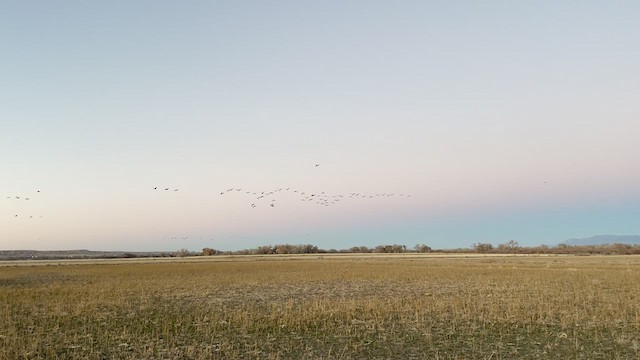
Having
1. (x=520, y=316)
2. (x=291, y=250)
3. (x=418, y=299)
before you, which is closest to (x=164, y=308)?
(x=418, y=299)

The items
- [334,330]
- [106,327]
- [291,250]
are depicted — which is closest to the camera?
[334,330]

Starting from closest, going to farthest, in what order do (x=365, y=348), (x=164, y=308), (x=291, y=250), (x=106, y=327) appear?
(x=365, y=348), (x=106, y=327), (x=164, y=308), (x=291, y=250)

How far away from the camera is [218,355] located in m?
14.9

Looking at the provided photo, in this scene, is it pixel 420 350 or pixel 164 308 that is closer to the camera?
pixel 420 350

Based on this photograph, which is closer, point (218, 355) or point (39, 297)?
point (218, 355)

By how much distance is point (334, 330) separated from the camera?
18891 millimetres

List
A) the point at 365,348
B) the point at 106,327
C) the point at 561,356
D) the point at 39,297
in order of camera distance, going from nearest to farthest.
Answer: the point at 561,356
the point at 365,348
the point at 106,327
the point at 39,297

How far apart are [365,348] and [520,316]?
8.86 meters

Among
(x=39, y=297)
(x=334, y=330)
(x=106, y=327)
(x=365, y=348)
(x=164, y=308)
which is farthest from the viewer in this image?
(x=39, y=297)

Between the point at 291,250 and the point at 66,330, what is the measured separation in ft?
581

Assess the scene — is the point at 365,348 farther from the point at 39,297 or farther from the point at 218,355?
the point at 39,297

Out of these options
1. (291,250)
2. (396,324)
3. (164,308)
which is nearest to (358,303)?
(396,324)

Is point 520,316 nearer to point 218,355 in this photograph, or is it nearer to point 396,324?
point 396,324

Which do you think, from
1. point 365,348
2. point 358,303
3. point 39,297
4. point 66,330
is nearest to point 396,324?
point 365,348
